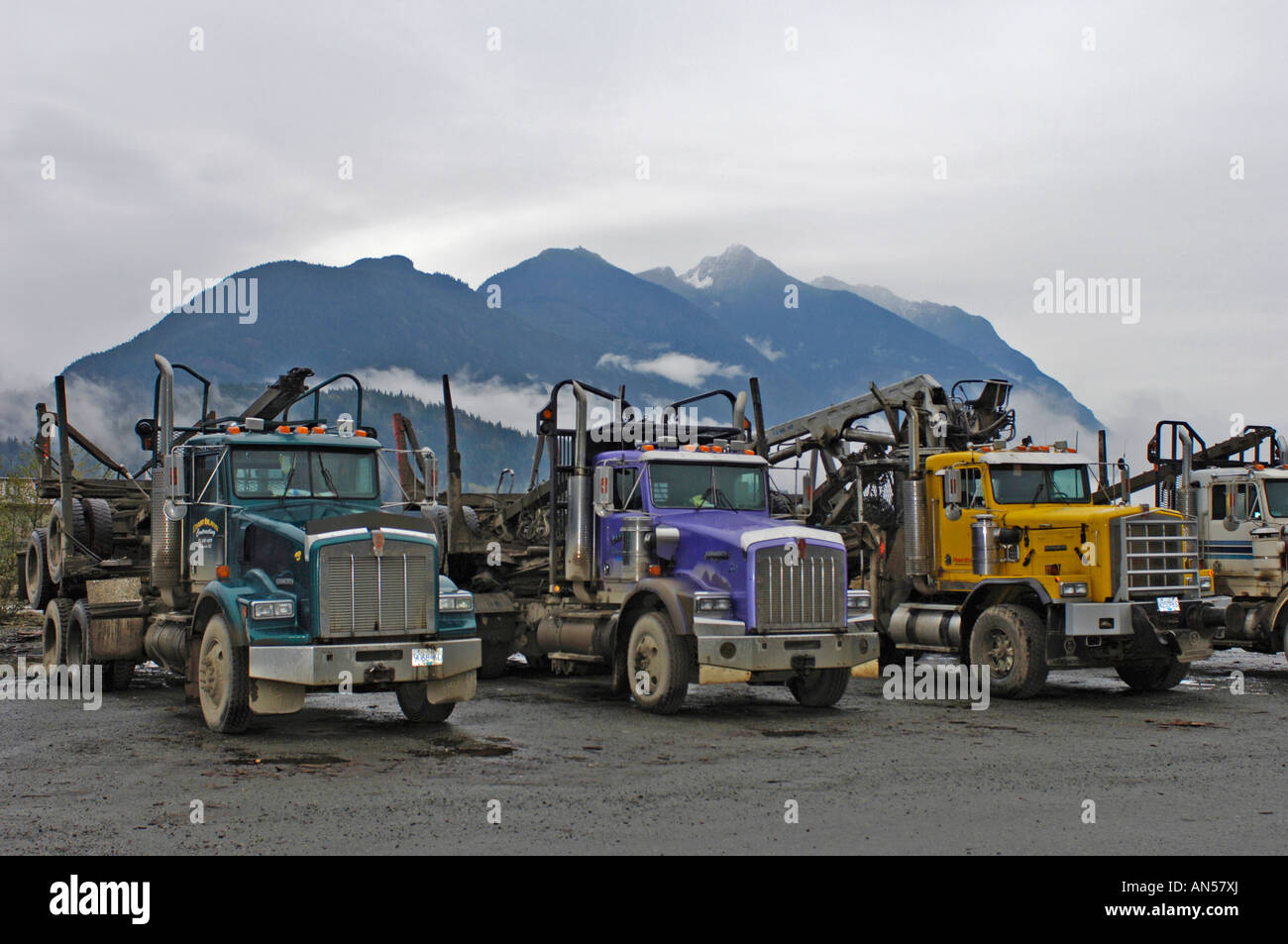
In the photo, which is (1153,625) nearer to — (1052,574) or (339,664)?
(1052,574)

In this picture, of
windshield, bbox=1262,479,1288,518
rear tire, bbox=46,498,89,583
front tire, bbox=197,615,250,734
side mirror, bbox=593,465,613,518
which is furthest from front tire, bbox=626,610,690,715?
windshield, bbox=1262,479,1288,518

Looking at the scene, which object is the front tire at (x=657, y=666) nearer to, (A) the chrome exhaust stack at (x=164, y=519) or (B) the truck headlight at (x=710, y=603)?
(B) the truck headlight at (x=710, y=603)

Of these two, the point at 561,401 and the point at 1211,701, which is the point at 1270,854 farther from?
the point at 561,401

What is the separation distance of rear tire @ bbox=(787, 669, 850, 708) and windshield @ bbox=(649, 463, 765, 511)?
7.71 ft

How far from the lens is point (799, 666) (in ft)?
48.3

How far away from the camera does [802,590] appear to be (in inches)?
588

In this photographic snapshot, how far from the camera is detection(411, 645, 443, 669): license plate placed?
12.8m

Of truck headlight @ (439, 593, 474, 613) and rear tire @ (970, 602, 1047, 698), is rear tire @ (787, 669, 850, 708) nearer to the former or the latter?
rear tire @ (970, 602, 1047, 698)

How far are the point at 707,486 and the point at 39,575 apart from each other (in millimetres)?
9811

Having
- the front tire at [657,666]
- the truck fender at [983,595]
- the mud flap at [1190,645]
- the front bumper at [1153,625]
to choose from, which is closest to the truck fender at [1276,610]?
the front bumper at [1153,625]

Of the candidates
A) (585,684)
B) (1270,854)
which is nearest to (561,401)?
(585,684)

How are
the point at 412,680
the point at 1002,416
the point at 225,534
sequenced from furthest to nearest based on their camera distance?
1. the point at 1002,416
2. the point at 225,534
3. the point at 412,680

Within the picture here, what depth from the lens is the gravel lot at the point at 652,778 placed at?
27.6ft

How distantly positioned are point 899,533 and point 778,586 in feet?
18.5
